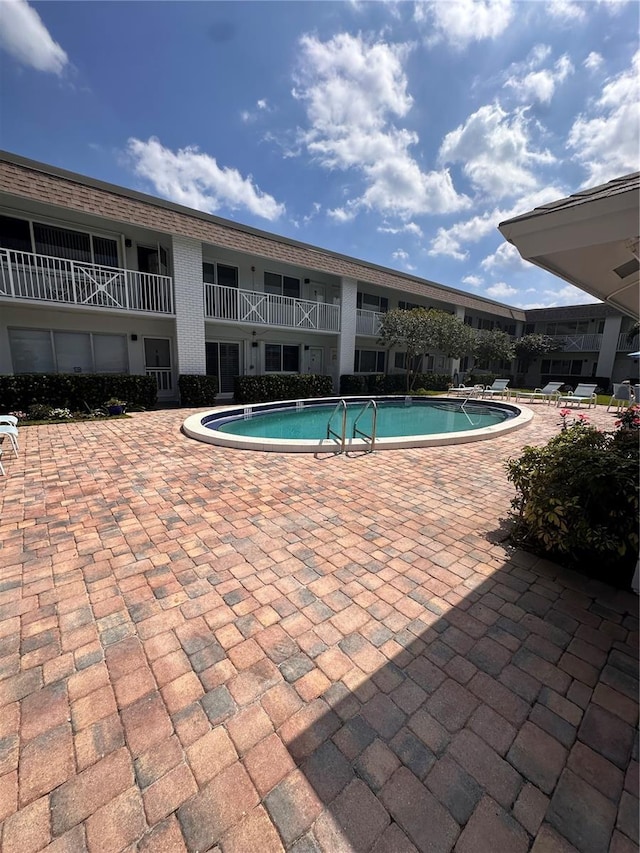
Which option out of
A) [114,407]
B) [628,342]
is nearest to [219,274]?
[114,407]

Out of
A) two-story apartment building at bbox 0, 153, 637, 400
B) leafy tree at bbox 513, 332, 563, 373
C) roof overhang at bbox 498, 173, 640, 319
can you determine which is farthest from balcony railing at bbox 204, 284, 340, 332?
leafy tree at bbox 513, 332, 563, 373

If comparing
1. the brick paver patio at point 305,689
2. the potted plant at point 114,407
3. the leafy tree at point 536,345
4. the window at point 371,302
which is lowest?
the brick paver patio at point 305,689

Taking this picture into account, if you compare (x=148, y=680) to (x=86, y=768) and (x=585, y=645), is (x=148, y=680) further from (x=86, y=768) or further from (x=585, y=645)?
(x=585, y=645)

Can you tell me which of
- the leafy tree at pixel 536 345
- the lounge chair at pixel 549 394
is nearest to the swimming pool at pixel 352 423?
the lounge chair at pixel 549 394

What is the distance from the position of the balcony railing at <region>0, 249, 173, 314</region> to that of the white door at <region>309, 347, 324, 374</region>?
25.6 feet

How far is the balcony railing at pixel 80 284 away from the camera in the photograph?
32.8ft

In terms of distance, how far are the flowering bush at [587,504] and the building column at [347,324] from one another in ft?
47.0

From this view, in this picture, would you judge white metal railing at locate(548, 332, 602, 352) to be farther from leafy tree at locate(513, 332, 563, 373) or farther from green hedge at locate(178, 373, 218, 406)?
green hedge at locate(178, 373, 218, 406)

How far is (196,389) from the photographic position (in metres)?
12.7

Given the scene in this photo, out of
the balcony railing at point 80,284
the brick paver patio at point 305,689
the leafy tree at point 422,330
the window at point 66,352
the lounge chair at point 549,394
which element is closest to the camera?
the brick paver patio at point 305,689

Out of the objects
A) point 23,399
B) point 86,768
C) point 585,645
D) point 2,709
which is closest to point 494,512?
point 585,645

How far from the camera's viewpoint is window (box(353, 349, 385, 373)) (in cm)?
2055

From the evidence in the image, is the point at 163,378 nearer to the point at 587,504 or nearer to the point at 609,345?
the point at 587,504

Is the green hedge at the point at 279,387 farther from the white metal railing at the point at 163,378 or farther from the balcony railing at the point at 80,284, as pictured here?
the balcony railing at the point at 80,284
